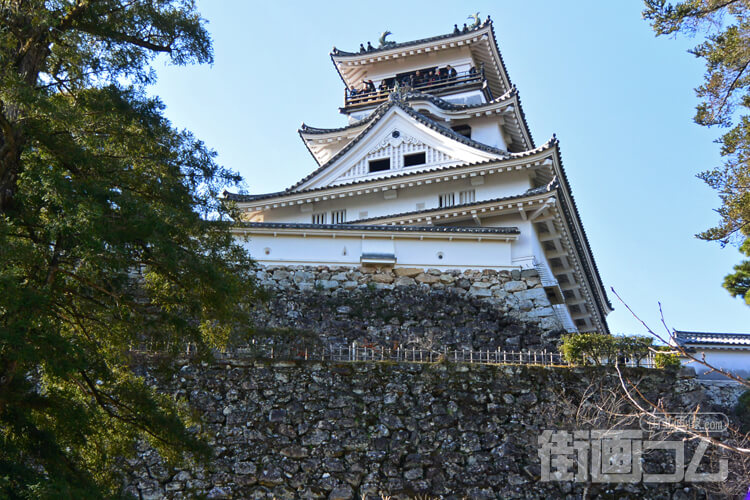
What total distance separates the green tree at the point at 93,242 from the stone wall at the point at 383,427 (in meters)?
2.57

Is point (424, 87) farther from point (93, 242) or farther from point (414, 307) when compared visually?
point (93, 242)

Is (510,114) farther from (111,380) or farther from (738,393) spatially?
(111,380)

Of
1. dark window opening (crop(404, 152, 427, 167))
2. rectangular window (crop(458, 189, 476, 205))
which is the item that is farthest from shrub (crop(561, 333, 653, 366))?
dark window opening (crop(404, 152, 427, 167))

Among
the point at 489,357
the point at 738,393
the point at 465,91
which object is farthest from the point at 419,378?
the point at 465,91

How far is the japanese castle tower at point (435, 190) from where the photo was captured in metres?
17.3

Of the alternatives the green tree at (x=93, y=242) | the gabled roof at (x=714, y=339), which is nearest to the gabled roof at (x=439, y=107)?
the gabled roof at (x=714, y=339)

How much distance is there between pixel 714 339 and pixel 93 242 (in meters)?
16.5

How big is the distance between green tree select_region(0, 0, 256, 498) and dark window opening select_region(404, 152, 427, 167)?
44.3 ft

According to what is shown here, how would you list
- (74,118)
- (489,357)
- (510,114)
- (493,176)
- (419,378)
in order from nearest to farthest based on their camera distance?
1. (74,118)
2. (419,378)
3. (489,357)
4. (493,176)
5. (510,114)

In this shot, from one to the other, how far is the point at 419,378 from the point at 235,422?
2.88m

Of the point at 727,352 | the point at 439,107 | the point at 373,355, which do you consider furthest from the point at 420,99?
the point at 373,355

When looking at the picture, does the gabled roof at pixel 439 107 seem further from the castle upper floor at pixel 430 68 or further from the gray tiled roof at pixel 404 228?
the gray tiled roof at pixel 404 228

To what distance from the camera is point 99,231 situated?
708 cm

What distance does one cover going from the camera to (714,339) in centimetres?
1920
